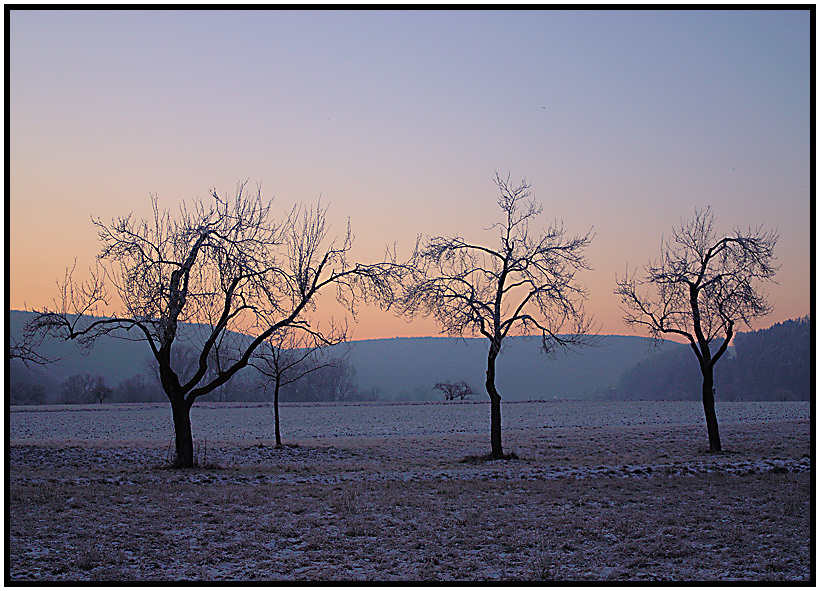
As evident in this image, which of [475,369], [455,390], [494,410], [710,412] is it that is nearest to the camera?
[494,410]

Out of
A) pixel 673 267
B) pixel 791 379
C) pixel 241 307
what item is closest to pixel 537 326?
pixel 673 267

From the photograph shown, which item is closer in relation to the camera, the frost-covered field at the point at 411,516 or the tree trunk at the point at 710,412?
the frost-covered field at the point at 411,516

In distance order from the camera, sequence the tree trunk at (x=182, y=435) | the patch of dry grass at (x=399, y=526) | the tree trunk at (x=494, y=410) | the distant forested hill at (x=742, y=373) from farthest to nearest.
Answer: the distant forested hill at (x=742, y=373) → the tree trunk at (x=494, y=410) → the tree trunk at (x=182, y=435) → the patch of dry grass at (x=399, y=526)

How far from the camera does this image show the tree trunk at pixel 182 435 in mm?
17625

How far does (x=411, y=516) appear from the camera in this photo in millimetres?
10953

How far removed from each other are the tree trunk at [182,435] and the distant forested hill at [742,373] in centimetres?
8596

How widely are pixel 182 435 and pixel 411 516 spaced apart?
9585 millimetres

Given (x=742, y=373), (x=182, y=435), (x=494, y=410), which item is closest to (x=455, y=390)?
(x=742, y=373)

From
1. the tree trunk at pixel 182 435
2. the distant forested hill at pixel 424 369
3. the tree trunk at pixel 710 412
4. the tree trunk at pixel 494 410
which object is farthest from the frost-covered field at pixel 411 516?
the distant forested hill at pixel 424 369

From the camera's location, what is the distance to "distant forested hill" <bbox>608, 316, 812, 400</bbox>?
9819cm

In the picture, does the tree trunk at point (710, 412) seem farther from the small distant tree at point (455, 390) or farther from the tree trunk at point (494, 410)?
the small distant tree at point (455, 390)

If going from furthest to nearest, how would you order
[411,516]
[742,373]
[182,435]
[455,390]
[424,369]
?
[424,369] → [742,373] → [455,390] → [182,435] → [411,516]

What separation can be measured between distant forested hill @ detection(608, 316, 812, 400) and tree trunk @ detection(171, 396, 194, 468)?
85963 mm

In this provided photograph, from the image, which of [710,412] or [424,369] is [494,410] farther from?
[424,369]
